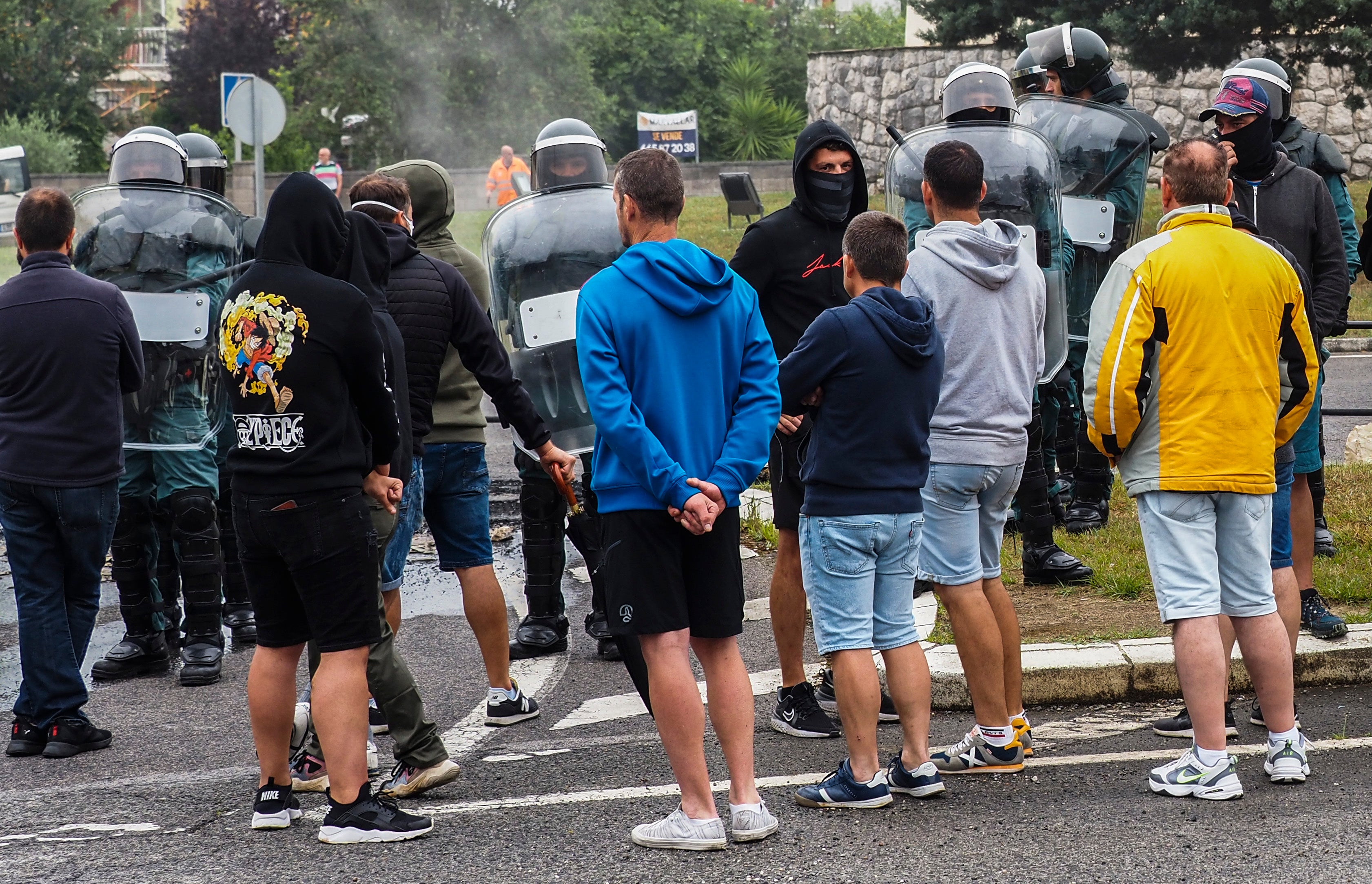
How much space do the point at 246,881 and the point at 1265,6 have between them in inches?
682

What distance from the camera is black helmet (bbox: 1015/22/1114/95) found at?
7363mm

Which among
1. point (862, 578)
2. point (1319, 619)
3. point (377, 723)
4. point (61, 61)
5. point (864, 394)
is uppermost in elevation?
point (61, 61)

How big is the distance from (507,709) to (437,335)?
1348mm

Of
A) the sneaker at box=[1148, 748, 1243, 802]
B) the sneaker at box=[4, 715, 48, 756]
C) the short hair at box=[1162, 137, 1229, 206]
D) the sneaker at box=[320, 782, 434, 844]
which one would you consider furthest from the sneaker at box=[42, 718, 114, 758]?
the short hair at box=[1162, 137, 1229, 206]

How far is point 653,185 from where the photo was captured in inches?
158

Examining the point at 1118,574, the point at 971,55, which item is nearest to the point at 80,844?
the point at 1118,574

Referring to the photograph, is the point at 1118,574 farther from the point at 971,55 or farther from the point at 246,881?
the point at 971,55

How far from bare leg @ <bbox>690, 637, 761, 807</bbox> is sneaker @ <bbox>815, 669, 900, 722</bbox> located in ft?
3.50

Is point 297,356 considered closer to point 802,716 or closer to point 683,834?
point 683,834

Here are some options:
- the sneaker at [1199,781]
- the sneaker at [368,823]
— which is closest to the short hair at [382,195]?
the sneaker at [368,823]

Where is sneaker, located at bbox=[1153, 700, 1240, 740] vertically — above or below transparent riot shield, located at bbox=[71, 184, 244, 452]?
below

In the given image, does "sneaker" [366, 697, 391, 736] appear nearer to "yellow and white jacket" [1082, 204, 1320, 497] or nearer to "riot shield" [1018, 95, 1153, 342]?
"yellow and white jacket" [1082, 204, 1320, 497]

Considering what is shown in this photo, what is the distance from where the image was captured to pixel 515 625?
6.73 m

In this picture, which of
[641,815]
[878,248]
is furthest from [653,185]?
[641,815]
